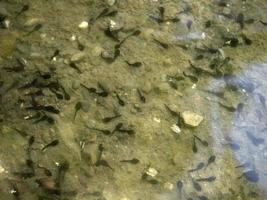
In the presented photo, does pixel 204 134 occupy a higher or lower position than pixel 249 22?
lower

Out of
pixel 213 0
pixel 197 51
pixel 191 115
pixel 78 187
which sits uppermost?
pixel 213 0

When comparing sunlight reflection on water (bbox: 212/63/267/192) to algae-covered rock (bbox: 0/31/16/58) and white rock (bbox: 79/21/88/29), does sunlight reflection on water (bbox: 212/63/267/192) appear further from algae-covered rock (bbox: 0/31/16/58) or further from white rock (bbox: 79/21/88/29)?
algae-covered rock (bbox: 0/31/16/58)

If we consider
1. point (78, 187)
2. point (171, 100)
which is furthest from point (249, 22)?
point (78, 187)

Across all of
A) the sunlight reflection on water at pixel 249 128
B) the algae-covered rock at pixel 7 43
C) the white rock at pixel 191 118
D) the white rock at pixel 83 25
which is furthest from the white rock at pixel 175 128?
the algae-covered rock at pixel 7 43

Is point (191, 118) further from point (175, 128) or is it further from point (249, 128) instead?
point (249, 128)

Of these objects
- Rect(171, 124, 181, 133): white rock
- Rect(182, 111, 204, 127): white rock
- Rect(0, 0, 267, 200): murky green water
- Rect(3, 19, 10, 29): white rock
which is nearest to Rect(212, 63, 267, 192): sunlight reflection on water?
Rect(0, 0, 267, 200): murky green water

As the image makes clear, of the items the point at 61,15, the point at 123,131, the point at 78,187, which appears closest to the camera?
the point at 78,187

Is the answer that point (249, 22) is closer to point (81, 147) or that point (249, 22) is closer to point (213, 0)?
point (213, 0)
